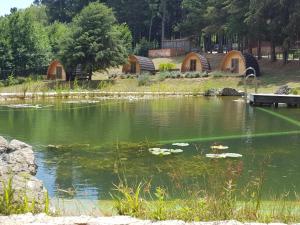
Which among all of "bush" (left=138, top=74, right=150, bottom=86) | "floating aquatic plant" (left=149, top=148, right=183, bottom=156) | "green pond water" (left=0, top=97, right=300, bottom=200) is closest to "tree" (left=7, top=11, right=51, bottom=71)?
"bush" (left=138, top=74, right=150, bottom=86)

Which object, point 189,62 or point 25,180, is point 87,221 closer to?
point 25,180

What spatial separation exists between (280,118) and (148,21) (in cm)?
4798

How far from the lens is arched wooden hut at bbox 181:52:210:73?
49.3 metres

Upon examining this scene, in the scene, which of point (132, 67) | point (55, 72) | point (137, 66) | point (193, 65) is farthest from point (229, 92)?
point (55, 72)

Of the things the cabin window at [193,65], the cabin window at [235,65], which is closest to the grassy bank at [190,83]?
the cabin window at [235,65]

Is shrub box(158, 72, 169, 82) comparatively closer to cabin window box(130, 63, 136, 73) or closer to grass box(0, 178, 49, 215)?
cabin window box(130, 63, 136, 73)

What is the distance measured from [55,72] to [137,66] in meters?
8.40

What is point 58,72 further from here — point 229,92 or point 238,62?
point 229,92

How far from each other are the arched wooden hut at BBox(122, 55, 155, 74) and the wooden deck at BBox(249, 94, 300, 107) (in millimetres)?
20953

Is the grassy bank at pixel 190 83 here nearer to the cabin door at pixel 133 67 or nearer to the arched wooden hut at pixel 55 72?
the arched wooden hut at pixel 55 72

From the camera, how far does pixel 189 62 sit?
1983 inches

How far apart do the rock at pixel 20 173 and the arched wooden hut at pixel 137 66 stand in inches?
1624

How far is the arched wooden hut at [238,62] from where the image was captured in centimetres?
4553

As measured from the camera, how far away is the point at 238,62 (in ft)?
154
